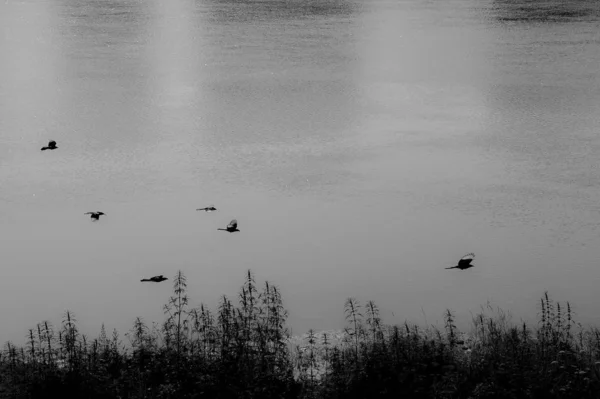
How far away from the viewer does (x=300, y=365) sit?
11602 mm

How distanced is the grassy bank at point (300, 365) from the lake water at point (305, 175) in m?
1.53

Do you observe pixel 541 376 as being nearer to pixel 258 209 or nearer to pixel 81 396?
pixel 81 396

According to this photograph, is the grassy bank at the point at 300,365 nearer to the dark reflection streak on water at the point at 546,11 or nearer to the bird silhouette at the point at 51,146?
the bird silhouette at the point at 51,146

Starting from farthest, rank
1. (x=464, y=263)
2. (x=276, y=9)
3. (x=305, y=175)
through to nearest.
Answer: (x=276, y=9) → (x=305, y=175) → (x=464, y=263)

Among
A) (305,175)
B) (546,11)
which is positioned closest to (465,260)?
(305,175)

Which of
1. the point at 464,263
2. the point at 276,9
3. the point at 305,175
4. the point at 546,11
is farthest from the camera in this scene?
the point at 276,9

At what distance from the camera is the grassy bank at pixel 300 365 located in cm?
1030

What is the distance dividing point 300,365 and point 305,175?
30.8 feet

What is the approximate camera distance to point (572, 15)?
46406 millimetres

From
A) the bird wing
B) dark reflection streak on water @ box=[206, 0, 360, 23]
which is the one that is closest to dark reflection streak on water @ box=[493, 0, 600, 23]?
dark reflection streak on water @ box=[206, 0, 360, 23]

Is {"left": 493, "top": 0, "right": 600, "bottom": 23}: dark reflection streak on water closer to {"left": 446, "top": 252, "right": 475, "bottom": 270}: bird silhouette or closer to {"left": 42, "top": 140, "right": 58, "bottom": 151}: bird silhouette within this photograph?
{"left": 42, "top": 140, "right": 58, "bottom": 151}: bird silhouette

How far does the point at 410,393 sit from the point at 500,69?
23.2 meters

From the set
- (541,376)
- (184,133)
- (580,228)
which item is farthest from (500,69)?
(541,376)

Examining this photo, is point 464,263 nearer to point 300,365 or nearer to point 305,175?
point 300,365
